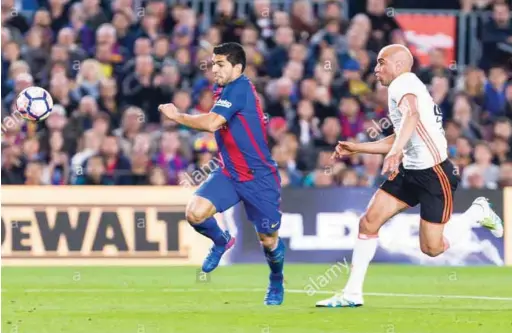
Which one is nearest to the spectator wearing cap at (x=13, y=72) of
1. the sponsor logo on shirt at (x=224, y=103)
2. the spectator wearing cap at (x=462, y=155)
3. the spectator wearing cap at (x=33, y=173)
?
the spectator wearing cap at (x=33, y=173)

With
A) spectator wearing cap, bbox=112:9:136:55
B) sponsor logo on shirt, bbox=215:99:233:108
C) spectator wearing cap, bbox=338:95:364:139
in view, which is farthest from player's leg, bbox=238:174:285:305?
spectator wearing cap, bbox=112:9:136:55

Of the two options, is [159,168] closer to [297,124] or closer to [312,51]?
[297,124]

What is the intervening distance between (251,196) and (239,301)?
1096 millimetres

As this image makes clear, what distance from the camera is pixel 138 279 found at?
16312 mm

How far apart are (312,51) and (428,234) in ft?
33.5

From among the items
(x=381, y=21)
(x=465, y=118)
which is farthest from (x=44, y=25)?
(x=465, y=118)

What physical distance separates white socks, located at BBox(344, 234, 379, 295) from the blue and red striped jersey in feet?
3.68

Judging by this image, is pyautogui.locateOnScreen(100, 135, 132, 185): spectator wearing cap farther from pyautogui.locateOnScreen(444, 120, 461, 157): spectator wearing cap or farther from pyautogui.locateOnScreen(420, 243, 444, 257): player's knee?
pyautogui.locateOnScreen(420, 243, 444, 257): player's knee

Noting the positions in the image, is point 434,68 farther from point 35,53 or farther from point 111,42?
point 35,53

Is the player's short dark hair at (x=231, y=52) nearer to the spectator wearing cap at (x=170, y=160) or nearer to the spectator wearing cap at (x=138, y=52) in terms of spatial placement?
the spectator wearing cap at (x=170, y=160)

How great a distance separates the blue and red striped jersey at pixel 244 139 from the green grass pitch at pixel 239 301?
1244mm

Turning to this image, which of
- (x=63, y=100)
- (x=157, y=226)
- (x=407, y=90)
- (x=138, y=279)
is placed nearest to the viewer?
(x=407, y=90)

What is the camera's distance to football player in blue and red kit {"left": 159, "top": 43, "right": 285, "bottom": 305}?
12.5 metres

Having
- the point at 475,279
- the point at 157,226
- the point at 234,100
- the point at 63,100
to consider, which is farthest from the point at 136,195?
the point at 234,100
